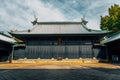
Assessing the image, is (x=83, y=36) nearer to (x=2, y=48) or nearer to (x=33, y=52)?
(x=33, y=52)

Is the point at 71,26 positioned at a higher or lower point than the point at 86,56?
higher

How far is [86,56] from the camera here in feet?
93.9

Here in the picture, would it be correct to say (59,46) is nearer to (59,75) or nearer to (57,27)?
(57,27)

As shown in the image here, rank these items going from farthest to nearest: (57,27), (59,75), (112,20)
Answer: (112,20), (57,27), (59,75)

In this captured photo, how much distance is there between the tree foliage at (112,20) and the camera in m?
39.6

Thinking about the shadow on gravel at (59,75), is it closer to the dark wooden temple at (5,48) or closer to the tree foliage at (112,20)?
the dark wooden temple at (5,48)

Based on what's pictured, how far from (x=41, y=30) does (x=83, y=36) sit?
363 inches

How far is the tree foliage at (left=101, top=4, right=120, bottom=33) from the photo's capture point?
39.6 m

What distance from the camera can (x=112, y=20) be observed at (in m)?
39.9

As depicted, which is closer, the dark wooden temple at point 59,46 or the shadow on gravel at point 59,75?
the shadow on gravel at point 59,75

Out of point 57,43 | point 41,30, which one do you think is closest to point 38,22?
point 41,30

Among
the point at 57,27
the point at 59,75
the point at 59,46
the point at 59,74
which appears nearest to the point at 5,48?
the point at 59,46

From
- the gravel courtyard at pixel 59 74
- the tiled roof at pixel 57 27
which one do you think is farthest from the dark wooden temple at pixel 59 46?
the gravel courtyard at pixel 59 74

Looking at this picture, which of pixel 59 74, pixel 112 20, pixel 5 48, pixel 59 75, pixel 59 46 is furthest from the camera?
pixel 112 20
